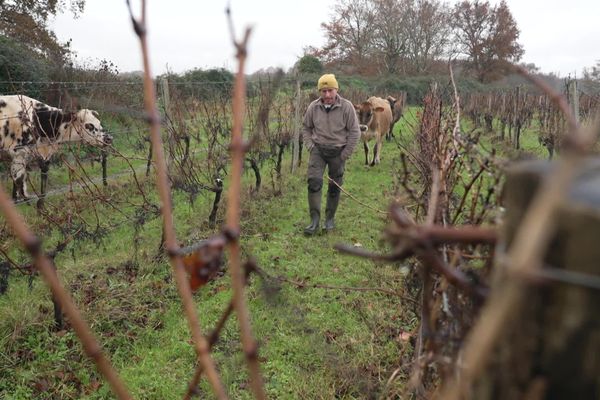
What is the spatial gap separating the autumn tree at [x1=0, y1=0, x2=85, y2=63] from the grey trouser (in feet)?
34.0

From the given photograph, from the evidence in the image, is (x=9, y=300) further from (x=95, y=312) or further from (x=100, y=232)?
(x=100, y=232)

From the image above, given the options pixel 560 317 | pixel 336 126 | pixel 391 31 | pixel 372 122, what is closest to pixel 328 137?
pixel 336 126

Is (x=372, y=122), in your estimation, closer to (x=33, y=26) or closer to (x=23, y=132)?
(x=23, y=132)

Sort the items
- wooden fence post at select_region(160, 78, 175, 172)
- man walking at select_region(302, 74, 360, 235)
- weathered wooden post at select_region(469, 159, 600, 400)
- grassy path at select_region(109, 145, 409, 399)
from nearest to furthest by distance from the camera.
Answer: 1. weathered wooden post at select_region(469, 159, 600, 400)
2. grassy path at select_region(109, 145, 409, 399)
3. man walking at select_region(302, 74, 360, 235)
4. wooden fence post at select_region(160, 78, 175, 172)

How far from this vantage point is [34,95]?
10.5m

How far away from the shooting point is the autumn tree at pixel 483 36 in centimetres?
4053

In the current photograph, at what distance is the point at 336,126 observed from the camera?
6.11 metres

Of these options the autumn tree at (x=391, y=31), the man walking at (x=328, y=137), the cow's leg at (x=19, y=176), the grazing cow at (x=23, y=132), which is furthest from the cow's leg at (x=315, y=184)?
the autumn tree at (x=391, y=31)

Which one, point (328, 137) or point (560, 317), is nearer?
point (560, 317)

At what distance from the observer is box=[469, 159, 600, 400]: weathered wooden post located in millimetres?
450

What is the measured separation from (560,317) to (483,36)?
45929 mm

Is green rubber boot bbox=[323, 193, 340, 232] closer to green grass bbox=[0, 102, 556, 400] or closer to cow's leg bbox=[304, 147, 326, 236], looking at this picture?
cow's leg bbox=[304, 147, 326, 236]

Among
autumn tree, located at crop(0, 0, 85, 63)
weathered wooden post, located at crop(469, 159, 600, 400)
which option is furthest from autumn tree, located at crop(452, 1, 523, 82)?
weathered wooden post, located at crop(469, 159, 600, 400)

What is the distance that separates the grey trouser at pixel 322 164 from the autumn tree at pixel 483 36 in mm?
38302
